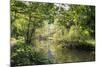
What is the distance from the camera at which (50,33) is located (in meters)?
2.34

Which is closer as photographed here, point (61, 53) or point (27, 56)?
point (27, 56)

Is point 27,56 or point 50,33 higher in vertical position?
point 50,33

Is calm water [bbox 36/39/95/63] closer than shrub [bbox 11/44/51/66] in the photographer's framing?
No

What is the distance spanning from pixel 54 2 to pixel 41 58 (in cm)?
71

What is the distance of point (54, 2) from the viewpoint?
2.36 meters

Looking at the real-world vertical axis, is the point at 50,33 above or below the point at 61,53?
above

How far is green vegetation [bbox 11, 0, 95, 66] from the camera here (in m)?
2.22

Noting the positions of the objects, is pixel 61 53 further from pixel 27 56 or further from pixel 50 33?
pixel 27 56

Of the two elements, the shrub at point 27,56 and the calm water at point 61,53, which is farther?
the calm water at point 61,53

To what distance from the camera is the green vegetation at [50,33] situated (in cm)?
222

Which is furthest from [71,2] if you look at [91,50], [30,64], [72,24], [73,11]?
[30,64]

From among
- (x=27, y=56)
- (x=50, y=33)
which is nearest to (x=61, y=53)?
(x=50, y=33)
